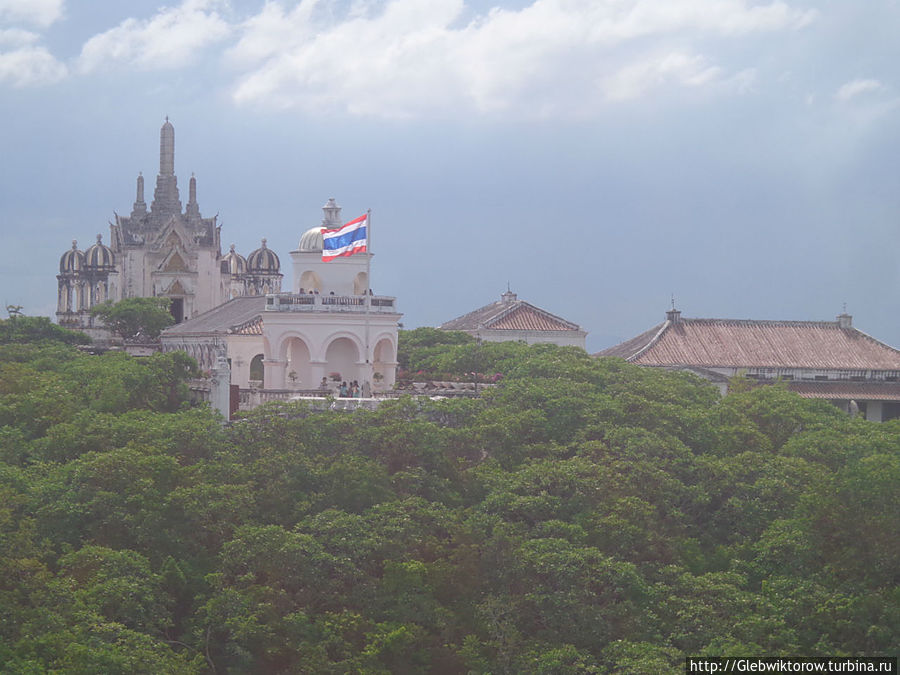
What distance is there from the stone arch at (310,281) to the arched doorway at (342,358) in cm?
284

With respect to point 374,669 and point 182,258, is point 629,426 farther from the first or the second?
point 182,258

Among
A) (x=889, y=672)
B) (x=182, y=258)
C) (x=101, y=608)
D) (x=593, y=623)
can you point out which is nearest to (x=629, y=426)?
(x=593, y=623)

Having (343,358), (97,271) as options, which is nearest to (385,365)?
(343,358)

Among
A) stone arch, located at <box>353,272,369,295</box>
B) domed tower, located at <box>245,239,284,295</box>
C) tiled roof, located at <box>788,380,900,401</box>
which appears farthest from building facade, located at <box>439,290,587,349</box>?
domed tower, located at <box>245,239,284,295</box>

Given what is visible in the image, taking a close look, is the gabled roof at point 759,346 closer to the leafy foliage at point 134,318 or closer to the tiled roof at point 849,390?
the tiled roof at point 849,390

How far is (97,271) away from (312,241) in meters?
50.2

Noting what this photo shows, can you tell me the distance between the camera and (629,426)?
4572cm

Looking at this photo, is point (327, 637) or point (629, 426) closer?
point (327, 637)

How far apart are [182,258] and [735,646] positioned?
2824 inches

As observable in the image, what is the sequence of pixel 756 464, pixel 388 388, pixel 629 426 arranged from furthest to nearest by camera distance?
pixel 388 388, pixel 629 426, pixel 756 464

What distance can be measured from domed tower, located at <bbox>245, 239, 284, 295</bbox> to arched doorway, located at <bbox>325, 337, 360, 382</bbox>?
185ft

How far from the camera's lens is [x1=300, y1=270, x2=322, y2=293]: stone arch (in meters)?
55.0

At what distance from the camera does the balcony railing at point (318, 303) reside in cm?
5234

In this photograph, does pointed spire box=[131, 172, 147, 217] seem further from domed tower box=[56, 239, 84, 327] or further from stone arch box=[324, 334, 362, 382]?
stone arch box=[324, 334, 362, 382]
